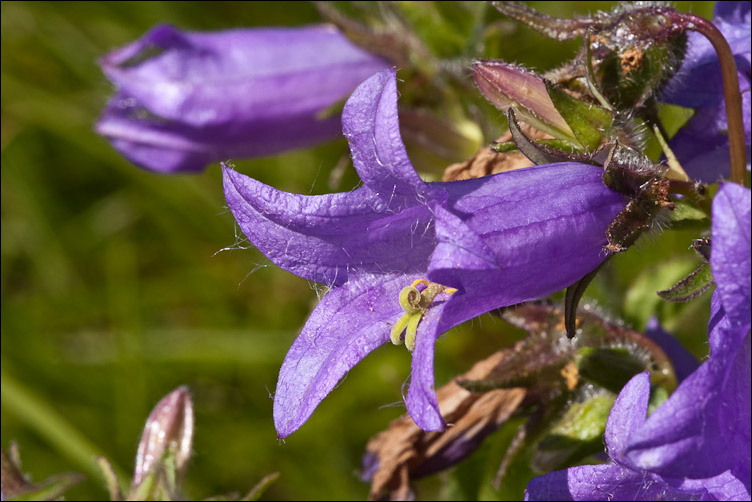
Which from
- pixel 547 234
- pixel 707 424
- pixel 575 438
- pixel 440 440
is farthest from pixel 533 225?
pixel 440 440

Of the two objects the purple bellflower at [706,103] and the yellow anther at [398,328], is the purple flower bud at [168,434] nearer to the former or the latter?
the yellow anther at [398,328]

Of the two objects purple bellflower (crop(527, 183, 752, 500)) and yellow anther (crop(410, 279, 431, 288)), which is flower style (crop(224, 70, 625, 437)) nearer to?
yellow anther (crop(410, 279, 431, 288))

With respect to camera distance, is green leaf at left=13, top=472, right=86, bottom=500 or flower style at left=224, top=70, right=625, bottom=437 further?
green leaf at left=13, top=472, right=86, bottom=500

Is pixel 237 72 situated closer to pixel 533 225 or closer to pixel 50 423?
pixel 50 423

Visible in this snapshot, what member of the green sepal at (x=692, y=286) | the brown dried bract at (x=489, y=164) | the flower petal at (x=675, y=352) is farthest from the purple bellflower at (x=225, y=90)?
the green sepal at (x=692, y=286)

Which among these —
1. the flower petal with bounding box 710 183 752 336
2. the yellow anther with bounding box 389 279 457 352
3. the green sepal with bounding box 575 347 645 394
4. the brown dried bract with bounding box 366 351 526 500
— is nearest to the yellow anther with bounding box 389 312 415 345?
the yellow anther with bounding box 389 279 457 352

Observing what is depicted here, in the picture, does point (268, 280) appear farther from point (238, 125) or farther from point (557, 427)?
point (557, 427)
